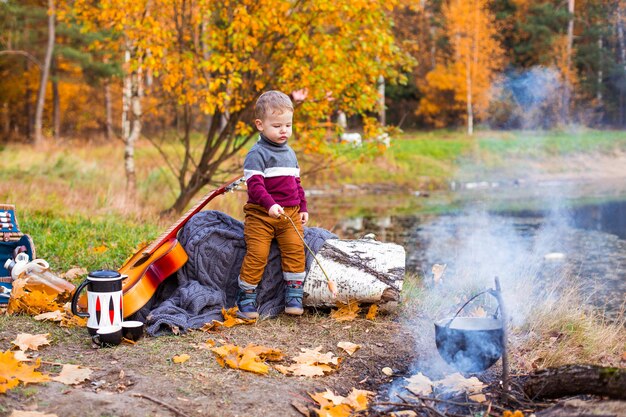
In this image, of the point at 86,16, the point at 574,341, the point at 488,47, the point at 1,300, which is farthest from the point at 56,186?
the point at 488,47

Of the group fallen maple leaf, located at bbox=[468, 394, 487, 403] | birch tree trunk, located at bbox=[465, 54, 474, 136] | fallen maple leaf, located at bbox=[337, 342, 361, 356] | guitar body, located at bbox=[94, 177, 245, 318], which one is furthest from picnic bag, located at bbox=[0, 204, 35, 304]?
birch tree trunk, located at bbox=[465, 54, 474, 136]

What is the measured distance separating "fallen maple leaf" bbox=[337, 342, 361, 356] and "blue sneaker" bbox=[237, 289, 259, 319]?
0.76 m

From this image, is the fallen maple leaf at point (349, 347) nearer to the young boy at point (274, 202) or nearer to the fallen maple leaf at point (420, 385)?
the fallen maple leaf at point (420, 385)

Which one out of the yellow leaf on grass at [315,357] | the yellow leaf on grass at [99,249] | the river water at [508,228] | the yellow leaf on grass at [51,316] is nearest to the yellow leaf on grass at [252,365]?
the yellow leaf on grass at [315,357]

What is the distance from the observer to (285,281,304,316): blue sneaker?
16.2 ft

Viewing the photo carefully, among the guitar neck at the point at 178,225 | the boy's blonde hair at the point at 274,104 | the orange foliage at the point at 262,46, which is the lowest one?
the guitar neck at the point at 178,225

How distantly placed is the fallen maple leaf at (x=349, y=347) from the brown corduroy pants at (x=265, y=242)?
75 centimetres

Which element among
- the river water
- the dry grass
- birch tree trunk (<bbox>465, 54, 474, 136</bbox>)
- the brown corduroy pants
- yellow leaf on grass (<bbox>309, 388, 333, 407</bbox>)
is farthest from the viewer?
birch tree trunk (<bbox>465, 54, 474, 136</bbox>)

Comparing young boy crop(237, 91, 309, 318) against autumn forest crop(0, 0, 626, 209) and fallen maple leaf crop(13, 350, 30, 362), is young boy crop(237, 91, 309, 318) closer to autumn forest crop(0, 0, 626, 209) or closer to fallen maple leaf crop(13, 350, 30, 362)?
fallen maple leaf crop(13, 350, 30, 362)

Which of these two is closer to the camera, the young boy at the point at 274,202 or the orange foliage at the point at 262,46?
the young boy at the point at 274,202

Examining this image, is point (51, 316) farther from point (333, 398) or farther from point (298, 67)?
point (298, 67)

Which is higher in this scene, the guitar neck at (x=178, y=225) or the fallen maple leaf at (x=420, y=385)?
the guitar neck at (x=178, y=225)

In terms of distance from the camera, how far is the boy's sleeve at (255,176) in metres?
4.76

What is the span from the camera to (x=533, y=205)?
16047mm
